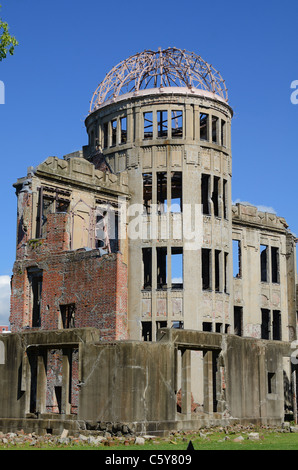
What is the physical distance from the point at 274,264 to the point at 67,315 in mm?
15794

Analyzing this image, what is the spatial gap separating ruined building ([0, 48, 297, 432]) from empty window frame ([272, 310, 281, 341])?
0.22ft

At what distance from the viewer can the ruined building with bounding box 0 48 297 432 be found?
19.6 metres

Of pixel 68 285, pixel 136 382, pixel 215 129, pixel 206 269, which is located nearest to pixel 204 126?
pixel 215 129

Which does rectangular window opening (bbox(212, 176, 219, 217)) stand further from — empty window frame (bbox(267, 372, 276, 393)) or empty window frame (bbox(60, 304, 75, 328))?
empty window frame (bbox(267, 372, 276, 393))

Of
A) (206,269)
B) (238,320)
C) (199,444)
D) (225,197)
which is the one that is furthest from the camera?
(238,320)

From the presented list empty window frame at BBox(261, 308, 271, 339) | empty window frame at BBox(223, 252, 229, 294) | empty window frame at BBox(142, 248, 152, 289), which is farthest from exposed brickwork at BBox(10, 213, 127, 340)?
empty window frame at BBox(261, 308, 271, 339)

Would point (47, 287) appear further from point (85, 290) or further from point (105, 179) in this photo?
point (105, 179)

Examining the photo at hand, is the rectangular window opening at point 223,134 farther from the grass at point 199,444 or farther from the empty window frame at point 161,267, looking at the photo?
the grass at point 199,444

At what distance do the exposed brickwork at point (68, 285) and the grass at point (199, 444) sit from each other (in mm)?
7276

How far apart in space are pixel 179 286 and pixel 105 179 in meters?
5.75

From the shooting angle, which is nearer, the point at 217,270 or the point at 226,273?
the point at 217,270

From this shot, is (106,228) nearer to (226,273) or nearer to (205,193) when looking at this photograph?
(205,193)

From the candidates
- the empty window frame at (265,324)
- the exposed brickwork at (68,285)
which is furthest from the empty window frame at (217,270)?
the exposed brickwork at (68,285)

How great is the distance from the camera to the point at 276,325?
3719 cm
